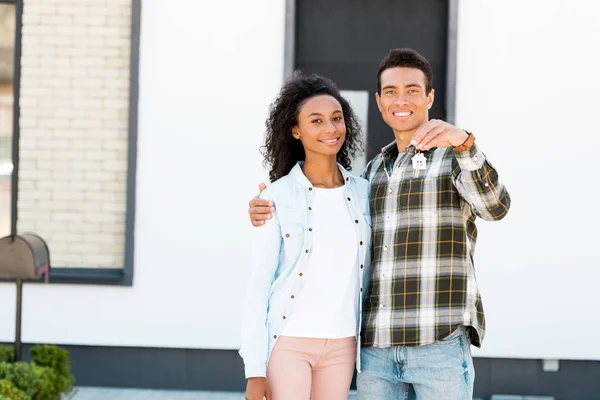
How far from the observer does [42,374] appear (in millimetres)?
3814

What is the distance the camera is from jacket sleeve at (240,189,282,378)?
8.50ft

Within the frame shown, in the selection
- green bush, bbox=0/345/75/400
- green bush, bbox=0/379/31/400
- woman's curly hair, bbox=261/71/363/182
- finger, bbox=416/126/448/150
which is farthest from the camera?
green bush, bbox=0/345/75/400

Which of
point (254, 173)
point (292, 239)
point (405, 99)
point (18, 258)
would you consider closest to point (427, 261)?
point (292, 239)

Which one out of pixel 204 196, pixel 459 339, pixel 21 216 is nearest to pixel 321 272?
pixel 459 339

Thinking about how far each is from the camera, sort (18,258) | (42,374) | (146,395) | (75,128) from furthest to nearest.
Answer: (75,128)
(146,395)
(18,258)
(42,374)

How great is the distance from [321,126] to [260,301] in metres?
0.68

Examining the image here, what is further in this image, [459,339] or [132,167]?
[132,167]

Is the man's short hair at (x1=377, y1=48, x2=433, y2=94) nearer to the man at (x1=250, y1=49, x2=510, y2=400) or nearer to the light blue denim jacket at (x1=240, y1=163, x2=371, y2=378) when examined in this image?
the man at (x1=250, y1=49, x2=510, y2=400)

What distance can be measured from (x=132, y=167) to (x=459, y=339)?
348 centimetres

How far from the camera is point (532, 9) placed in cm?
531

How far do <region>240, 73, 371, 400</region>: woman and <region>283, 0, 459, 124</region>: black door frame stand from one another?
106 inches

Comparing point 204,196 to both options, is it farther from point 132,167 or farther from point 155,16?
point 155,16

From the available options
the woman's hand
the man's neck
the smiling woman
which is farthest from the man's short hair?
the smiling woman

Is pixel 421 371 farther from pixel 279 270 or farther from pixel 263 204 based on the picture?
pixel 263 204
